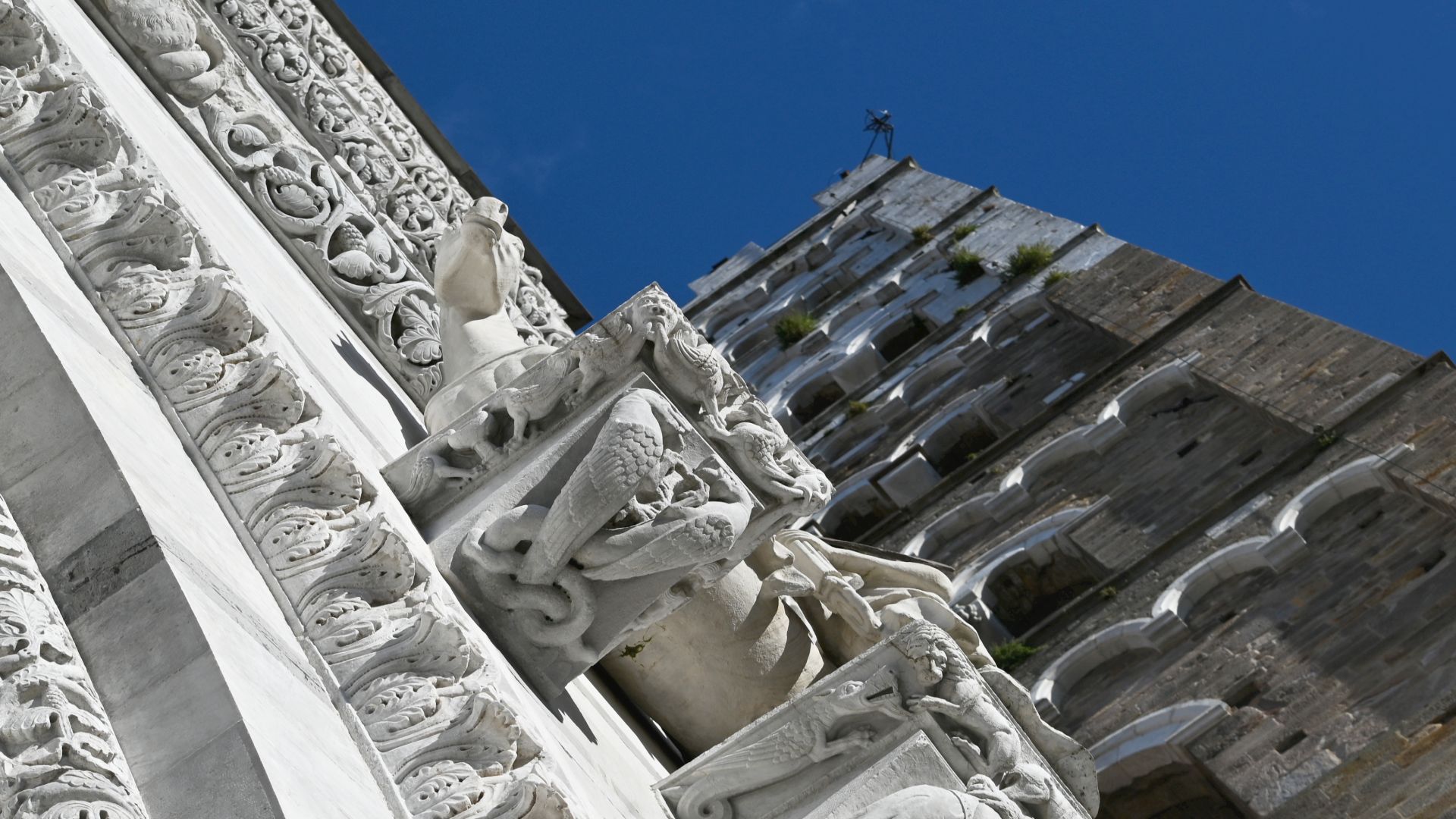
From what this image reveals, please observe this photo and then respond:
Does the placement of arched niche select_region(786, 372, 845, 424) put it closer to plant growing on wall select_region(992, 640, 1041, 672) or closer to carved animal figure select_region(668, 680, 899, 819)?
plant growing on wall select_region(992, 640, 1041, 672)

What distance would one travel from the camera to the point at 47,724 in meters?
3.18

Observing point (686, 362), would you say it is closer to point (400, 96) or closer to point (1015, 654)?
point (400, 96)

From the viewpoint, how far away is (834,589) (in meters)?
6.37

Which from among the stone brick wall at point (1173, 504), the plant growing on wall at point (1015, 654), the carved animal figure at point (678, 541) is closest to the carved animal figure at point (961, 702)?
the carved animal figure at point (678, 541)

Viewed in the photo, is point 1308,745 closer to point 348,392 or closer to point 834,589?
point 834,589

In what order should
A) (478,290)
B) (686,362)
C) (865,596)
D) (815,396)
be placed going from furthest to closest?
(815,396) → (865,596) → (478,290) → (686,362)

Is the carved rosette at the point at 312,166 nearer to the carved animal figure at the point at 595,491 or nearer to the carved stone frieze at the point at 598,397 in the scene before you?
the carved stone frieze at the point at 598,397

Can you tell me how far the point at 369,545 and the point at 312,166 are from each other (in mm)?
3585

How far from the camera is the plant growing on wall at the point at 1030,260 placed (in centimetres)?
3225

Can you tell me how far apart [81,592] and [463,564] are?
4.19ft

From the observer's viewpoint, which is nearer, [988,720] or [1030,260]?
[988,720]

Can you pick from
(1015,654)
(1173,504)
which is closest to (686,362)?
(1015,654)

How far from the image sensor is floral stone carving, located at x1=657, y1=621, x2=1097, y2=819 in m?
4.91

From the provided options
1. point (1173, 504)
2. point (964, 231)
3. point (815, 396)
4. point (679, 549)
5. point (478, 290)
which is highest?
point (964, 231)
